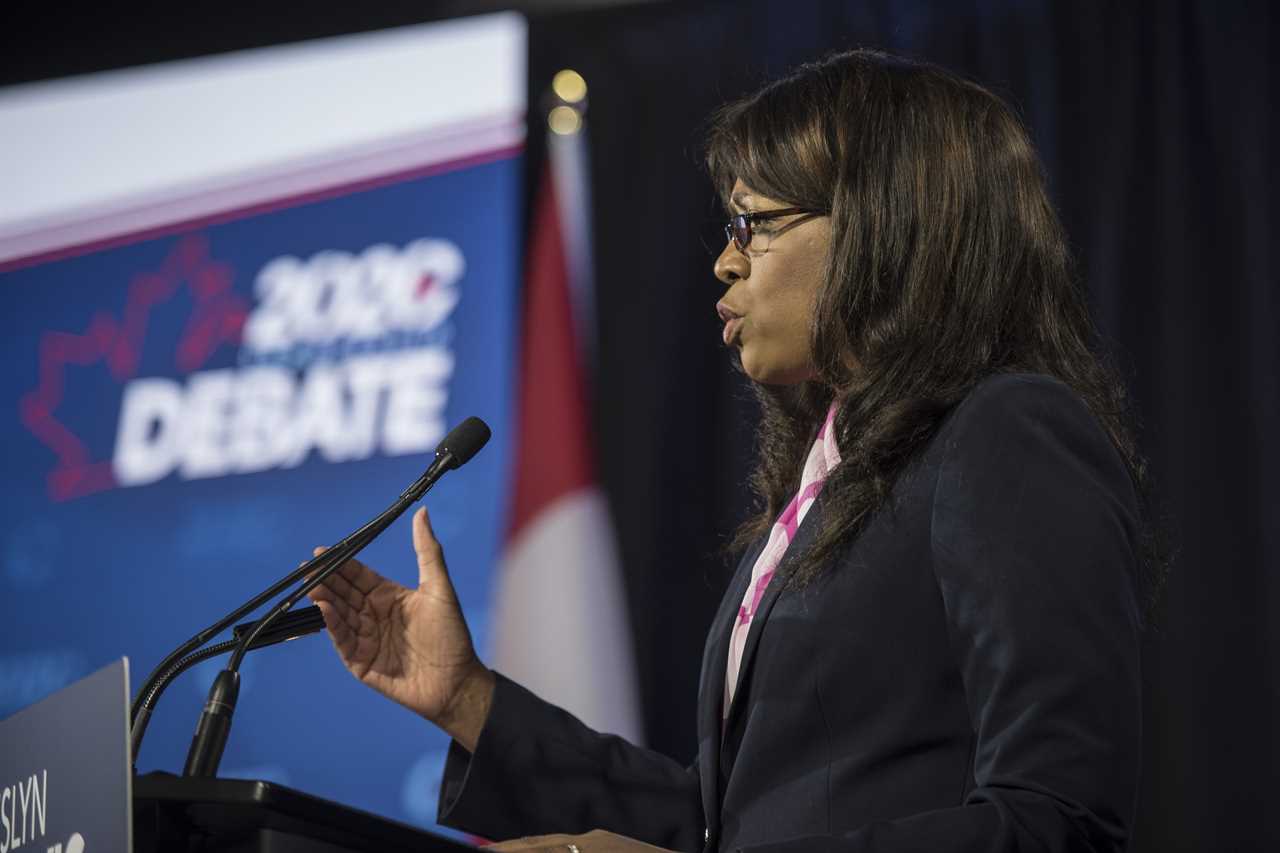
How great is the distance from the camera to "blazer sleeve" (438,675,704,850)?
5.34 ft

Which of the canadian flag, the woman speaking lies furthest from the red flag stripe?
the woman speaking

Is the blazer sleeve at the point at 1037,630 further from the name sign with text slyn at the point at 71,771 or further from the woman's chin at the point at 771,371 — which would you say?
the name sign with text slyn at the point at 71,771

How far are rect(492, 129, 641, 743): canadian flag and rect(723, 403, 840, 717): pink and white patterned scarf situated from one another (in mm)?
1852

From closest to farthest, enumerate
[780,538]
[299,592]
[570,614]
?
[299,592] → [780,538] → [570,614]

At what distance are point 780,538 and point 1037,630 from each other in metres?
0.46

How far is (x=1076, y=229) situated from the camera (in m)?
3.26

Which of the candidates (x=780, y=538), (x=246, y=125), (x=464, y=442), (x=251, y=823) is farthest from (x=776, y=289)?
(x=246, y=125)

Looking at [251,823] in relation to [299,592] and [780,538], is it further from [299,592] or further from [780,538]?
[780,538]

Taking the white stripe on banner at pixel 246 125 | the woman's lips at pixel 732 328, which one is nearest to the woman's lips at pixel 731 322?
the woman's lips at pixel 732 328

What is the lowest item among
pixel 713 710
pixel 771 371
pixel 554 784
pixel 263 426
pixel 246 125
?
pixel 554 784

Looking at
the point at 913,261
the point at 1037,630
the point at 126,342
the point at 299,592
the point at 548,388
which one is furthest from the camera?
the point at 126,342

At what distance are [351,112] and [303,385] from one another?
0.74 meters

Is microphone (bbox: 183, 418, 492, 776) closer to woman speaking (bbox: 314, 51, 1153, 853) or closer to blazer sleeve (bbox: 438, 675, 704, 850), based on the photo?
woman speaking (bbox: 314, 51, 1153, 853)

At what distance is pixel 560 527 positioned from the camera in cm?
360
